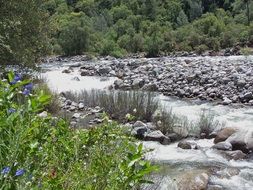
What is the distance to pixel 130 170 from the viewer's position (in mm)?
2396

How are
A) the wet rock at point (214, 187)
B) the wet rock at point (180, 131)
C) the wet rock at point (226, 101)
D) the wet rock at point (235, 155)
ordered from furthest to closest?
the wet rock at point (226, 101), the wet rock at point (180, 131), the wet rock at point (235, 155), the wet rock at point (214, 187)

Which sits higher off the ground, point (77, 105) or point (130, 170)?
point (130, 170)

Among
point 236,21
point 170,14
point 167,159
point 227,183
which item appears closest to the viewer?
point 227,183

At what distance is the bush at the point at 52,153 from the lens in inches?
84.2

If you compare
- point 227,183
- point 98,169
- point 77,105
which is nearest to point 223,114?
point 77,105

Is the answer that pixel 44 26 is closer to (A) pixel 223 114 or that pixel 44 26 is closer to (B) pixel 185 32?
(A) pixel 223 114

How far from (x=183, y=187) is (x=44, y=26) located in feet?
25.3

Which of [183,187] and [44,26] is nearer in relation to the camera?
[183,187]

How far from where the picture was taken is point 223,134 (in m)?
8.57

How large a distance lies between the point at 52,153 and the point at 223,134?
6.20m

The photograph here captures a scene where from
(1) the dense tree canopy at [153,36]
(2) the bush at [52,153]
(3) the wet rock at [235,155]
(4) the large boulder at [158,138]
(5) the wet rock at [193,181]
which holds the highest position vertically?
(2) the bush at [52,153]

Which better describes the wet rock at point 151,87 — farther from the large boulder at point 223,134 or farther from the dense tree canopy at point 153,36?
the dense tree canopy at point 153,36

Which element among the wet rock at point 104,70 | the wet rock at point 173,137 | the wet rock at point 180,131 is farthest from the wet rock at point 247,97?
the wet rock at point 104,70

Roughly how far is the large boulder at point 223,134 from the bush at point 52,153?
5.48 meters
